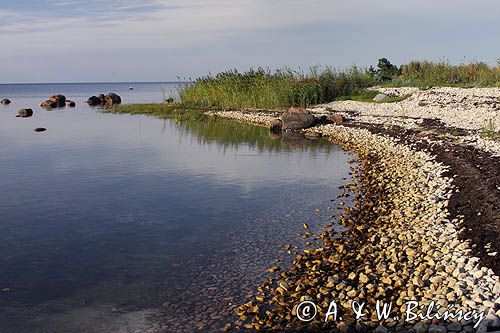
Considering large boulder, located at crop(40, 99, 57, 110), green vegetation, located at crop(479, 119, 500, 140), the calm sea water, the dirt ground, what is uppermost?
large boulder, located at crop(40, 99, 57, 110)

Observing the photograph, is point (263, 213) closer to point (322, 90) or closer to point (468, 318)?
point (468, 318)

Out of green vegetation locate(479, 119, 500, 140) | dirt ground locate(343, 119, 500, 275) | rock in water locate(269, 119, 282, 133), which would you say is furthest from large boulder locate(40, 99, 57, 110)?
green vegetation locate(479, 119, 500, 140)

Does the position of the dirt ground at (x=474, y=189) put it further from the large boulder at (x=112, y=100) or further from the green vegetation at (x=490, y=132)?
the large boulder at (x=112, y=100)

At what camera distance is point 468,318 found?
5.61 m

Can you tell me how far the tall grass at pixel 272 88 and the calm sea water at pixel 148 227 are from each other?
457 inches

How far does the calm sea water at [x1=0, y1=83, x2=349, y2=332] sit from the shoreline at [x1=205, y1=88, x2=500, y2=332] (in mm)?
733

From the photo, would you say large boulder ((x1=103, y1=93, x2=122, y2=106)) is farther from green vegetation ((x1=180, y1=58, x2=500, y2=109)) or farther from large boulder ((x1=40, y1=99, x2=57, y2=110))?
green vegetation ((x1=180, y1=58, x2=500, y2=109))

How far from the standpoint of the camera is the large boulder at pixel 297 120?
25531 mm

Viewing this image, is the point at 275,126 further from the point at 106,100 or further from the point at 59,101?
the point at 59,101

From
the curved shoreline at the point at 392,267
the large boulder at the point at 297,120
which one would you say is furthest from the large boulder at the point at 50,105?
the curved shoreline at the point at 392,267

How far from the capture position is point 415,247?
8172 mm

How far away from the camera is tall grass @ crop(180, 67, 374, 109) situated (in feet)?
105

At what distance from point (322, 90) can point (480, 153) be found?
1886 cm

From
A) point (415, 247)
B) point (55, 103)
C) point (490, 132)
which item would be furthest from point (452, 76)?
point (55, 103)
